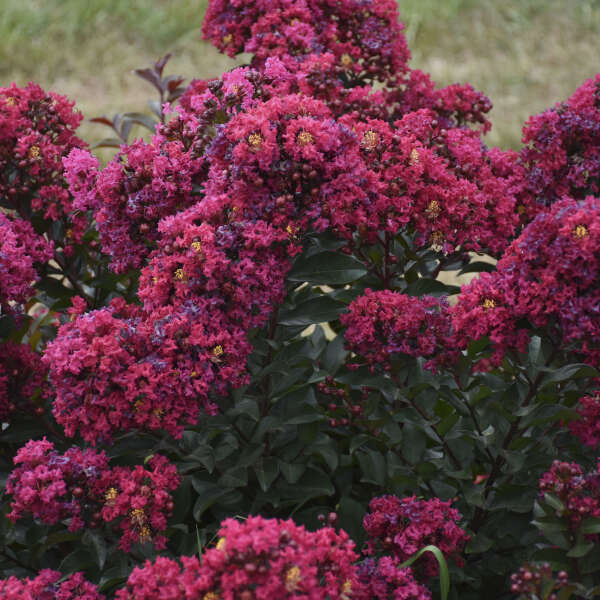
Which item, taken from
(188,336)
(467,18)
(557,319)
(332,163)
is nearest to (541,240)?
(557,319)

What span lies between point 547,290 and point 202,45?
7.54 meters

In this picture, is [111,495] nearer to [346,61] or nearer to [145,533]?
[145,533]

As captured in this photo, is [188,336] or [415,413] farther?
[415,413]

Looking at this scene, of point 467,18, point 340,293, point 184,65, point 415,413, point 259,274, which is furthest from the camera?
point 467,18

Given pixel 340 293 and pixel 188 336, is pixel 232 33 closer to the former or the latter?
pixel 340 293

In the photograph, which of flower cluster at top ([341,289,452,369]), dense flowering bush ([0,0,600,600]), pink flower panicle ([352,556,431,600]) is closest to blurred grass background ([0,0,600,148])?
dense flowering bush ([0,0,600,600])

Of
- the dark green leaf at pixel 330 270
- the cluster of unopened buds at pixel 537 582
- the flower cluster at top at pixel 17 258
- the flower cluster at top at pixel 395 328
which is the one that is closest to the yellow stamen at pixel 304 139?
the dark green leaf at pixel 330 270

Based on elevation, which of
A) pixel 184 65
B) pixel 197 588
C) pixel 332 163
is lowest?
pixel 197 588

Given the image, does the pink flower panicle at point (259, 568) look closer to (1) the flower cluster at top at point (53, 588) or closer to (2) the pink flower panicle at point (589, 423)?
(1) the flower cluster at top at point (53, 588)

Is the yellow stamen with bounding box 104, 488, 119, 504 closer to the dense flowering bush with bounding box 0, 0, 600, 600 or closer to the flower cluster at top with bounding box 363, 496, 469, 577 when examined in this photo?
the dense flowering bush with bounding box 0, 0, 600, 600

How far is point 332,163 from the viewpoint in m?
1.97

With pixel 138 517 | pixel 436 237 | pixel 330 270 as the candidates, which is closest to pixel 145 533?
pixel 138 517

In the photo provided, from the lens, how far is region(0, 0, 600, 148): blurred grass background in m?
7.98

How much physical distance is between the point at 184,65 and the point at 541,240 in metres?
7.06
